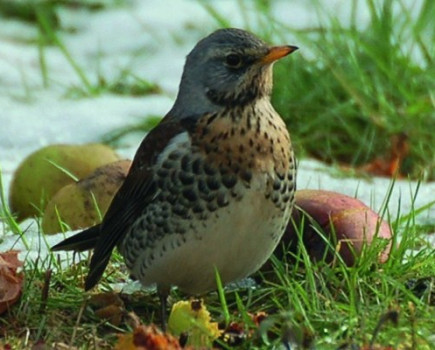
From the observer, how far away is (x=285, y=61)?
813 centimetres

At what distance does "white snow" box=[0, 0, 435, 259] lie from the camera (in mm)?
7168

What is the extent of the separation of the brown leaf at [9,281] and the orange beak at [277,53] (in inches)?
46.8

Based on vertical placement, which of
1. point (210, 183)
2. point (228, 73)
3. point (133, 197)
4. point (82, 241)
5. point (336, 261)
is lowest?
point (82, 241)

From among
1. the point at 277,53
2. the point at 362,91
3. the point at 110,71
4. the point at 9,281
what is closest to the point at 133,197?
the point at 9,281

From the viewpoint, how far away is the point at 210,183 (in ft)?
16.1

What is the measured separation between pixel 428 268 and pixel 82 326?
1.32 metres

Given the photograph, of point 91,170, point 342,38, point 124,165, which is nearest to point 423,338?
point 124,165

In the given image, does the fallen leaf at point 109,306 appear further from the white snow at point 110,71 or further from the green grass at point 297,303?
the white snow at point 110,71

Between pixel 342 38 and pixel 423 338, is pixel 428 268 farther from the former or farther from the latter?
pixel 342 38

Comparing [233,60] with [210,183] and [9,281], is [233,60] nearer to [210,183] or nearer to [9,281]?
[210,183]

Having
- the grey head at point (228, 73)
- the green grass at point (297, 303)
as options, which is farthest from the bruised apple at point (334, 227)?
the grey head at point (228, 73)

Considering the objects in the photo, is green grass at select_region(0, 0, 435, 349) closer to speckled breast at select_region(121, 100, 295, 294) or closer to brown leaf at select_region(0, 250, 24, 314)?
brown leaf at select_region(0, 250, 24, 314)

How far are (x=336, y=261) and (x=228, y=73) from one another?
81 centimetres

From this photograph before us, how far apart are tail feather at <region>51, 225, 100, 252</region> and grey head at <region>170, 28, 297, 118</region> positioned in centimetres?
61
